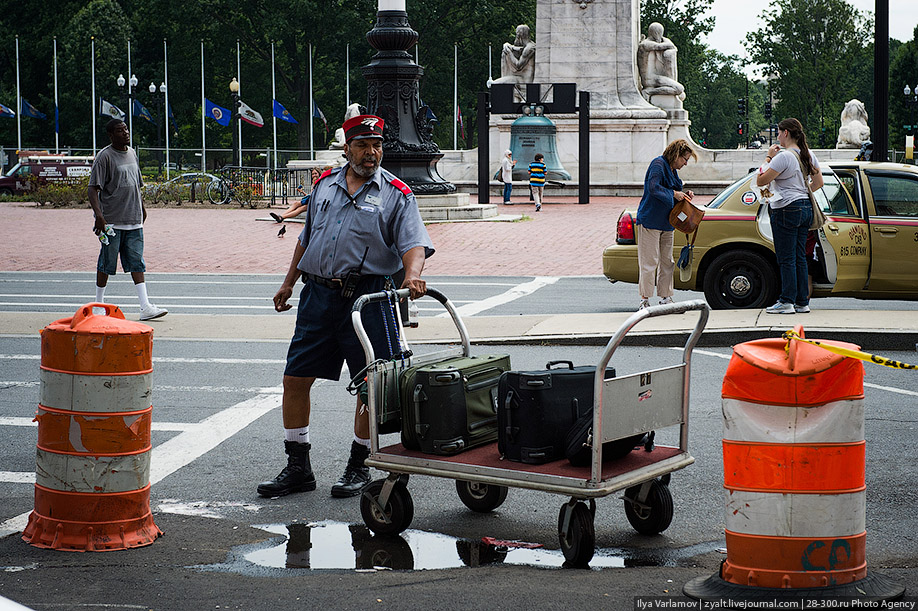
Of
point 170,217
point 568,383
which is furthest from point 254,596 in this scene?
point 170,217

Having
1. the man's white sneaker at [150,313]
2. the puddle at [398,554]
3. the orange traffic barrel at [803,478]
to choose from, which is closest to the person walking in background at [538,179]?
the man's white sneaker at [150,313]

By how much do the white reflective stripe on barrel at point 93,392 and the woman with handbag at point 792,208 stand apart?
724 centimetres

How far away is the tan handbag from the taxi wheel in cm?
99

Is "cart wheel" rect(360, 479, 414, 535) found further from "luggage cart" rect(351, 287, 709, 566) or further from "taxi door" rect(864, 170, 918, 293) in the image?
"taxi door" rect(864, 170, 918, 293)

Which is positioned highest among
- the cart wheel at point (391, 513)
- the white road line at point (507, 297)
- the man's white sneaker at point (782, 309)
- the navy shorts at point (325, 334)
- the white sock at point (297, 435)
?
the navy shorts at point (325, 334)

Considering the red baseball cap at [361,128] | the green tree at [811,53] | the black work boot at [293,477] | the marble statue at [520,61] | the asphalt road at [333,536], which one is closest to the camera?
the asphalt road at [333,536]

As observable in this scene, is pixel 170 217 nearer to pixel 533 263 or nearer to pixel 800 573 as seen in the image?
pixel 533 263

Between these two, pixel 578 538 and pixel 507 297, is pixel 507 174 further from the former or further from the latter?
pixel 578 538

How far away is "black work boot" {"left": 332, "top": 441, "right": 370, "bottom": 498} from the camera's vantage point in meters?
6.22

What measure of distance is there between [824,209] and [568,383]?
24.8 ft

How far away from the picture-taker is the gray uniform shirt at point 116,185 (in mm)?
11945

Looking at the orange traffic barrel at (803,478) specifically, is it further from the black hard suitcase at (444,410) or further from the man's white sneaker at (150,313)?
the man's white sneaker at (150,313)

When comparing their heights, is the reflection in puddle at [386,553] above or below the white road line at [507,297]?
below

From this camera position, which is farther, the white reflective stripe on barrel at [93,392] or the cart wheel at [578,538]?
the white reflective stripe on barrel at [93,392]
